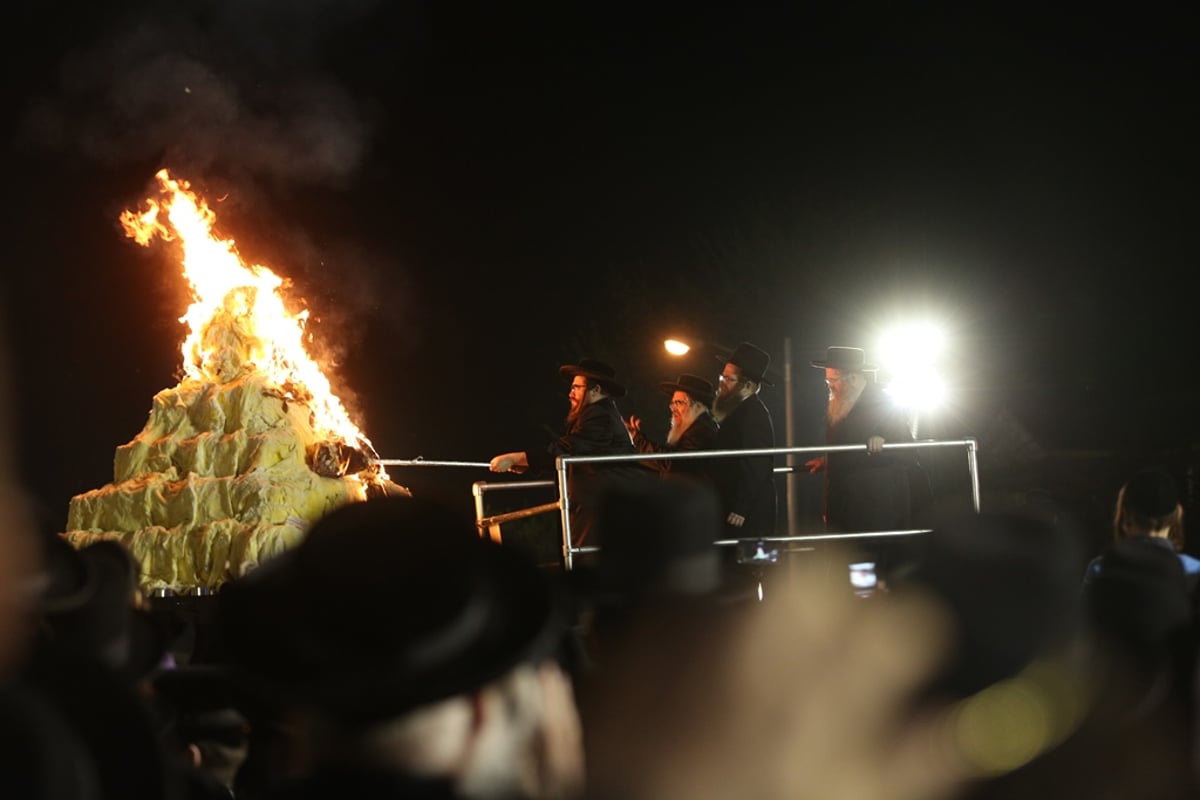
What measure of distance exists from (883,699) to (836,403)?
19.2 feet

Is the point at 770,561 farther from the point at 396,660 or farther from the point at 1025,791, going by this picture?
the point at 396,660

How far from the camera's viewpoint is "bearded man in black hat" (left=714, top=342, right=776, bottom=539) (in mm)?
7812

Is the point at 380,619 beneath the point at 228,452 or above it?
above

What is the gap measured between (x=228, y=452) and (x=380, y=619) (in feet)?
38.7

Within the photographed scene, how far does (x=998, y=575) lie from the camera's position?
2.65 metres

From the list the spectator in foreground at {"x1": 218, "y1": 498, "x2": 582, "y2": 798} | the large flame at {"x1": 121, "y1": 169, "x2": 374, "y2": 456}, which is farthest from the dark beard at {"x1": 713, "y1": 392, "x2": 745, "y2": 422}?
the spectator in foreground at {"x1": 218, "y1": 498, "x2": 582, "y2": 798}

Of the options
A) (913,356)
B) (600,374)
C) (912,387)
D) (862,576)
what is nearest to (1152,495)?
(862,576)

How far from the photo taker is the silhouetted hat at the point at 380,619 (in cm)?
196

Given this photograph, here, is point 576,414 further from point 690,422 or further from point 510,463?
point 690,422

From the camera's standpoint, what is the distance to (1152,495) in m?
5.45

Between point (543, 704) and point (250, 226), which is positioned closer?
point (543, 704)

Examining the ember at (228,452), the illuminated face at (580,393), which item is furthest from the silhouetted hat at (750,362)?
the ember at (228,452)

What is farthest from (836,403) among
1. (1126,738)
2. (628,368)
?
(628,368)

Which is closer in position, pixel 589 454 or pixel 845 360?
pixel 589 454
